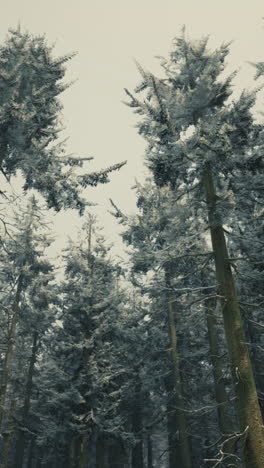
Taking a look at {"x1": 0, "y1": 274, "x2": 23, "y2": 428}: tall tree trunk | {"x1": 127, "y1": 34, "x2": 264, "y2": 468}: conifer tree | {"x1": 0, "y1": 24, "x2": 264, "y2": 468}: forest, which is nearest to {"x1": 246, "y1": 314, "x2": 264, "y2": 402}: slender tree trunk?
{"x1": 0, "y1": 24, "x2": 264, "y2": 468}: forest

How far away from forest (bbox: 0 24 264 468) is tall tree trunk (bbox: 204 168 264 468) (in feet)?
0.08

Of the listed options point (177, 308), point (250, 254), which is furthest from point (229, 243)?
point (250, 254)

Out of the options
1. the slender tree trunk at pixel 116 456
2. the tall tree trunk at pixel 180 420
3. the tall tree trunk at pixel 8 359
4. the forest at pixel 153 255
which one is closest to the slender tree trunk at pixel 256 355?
the forest at pixel 153 255

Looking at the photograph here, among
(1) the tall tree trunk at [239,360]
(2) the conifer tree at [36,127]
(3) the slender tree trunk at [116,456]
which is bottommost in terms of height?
(3) the slender tree trunk at [116,456]

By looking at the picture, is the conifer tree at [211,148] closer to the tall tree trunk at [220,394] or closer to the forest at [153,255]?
the forest at [153,255]

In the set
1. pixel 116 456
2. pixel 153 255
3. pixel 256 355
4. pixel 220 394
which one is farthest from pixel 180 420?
pixel 116 456

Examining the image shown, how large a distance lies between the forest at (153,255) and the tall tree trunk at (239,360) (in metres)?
0.03

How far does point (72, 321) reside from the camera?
18266 mm

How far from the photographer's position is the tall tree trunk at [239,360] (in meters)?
6.88

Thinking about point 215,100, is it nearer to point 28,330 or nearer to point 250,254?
point 250,254

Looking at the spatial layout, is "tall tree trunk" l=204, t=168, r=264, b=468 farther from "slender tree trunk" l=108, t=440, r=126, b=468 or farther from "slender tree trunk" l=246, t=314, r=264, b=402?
"slender tree trunk" l=108, t=440, r=126, b=468

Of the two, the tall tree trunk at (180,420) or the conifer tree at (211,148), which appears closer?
the conifer tree at (211,148)

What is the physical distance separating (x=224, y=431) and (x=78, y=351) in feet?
24.8

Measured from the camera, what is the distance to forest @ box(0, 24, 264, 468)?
29.4 feet
